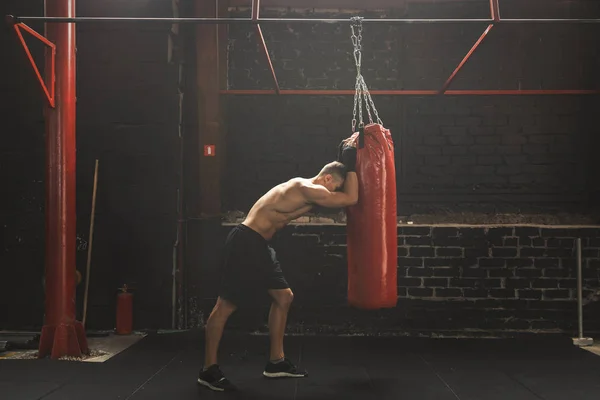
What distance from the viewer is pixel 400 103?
5.99 m

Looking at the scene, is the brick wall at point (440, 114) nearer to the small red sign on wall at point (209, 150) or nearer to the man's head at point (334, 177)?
the small red sign on wall at point (209, 150)

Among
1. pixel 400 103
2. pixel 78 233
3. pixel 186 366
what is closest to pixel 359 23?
pixel 400 103

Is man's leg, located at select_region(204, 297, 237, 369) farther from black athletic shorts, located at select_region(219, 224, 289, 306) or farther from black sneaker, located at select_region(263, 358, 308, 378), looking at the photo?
black sneaker, located at select_region(263, 358, 308, 378)

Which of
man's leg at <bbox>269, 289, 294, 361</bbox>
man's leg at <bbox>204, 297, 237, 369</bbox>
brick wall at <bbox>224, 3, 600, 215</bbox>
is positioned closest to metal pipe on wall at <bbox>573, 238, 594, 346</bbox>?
brick wall at <bbox>224, 3, 600, 215</bbox>

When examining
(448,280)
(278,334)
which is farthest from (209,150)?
(448,280)

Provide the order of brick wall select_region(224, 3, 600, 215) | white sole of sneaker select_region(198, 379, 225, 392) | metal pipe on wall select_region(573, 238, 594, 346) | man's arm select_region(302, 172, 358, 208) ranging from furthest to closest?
brick wall select_region(224, 3, 600, 215) < metal pipe on wall select_region(573, 238, 594, 346) < man's arm select_region(302, 172, 358, 208) < white sole of sneaker select_region(198, 379, 225, 392)

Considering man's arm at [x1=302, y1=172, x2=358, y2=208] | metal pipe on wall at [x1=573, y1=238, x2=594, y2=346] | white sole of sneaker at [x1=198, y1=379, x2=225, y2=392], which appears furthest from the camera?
metal pipe on wall at [x1=573, y1=238, x2=594, y2=346]

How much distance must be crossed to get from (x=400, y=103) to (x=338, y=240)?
1.58 m

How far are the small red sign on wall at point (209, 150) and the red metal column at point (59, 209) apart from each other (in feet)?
4.49

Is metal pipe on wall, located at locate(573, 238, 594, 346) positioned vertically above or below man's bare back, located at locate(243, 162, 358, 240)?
below

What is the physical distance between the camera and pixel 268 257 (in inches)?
155

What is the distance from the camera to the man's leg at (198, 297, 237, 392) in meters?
3.69

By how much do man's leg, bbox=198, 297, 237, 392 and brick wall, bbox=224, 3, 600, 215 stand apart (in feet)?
7.61

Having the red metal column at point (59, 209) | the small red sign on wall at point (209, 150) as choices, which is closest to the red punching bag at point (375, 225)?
the small red sign on wall at point (209, 150)
